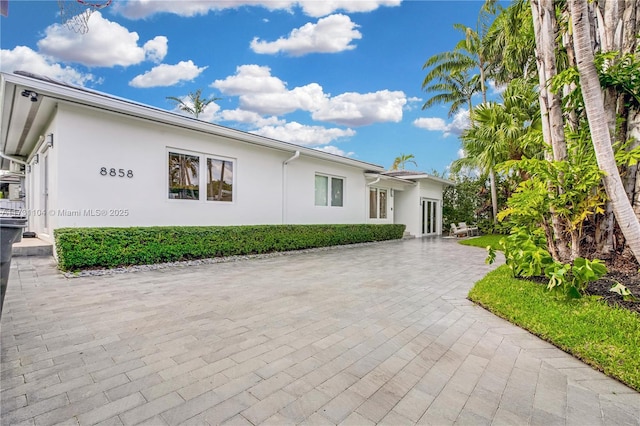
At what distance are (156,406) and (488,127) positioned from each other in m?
14.8

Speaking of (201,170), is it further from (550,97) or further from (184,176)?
(550,97)

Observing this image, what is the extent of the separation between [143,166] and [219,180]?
84.8 inches

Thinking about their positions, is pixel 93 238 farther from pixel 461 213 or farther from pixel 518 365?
pixel 461 213

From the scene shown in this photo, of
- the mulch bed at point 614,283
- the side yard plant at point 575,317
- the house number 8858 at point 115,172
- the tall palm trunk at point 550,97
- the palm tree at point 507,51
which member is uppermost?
the palm tree at point 507,51

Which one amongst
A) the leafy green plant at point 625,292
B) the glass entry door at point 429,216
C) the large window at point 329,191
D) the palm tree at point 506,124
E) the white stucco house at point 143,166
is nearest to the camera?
the leafy green plant at point 625,292

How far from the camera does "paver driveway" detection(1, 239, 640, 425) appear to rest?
2.16m

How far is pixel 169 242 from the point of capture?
755cm

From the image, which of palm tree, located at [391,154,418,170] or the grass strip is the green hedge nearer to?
the grass strip

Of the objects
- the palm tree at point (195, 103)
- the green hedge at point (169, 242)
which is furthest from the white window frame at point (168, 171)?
the palm tree at point (195, 103)

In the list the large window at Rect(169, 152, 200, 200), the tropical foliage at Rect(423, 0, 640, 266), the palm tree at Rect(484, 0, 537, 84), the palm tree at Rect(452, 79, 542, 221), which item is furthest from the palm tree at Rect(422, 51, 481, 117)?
the large window at Rect(169, 152, 200, 200)

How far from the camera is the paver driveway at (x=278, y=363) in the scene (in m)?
2.16

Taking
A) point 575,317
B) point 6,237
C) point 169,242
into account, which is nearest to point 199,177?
point 169,242

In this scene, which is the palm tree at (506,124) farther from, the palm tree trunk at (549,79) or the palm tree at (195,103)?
the palm tree at (195,103)

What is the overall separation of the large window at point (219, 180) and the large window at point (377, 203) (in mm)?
8298
